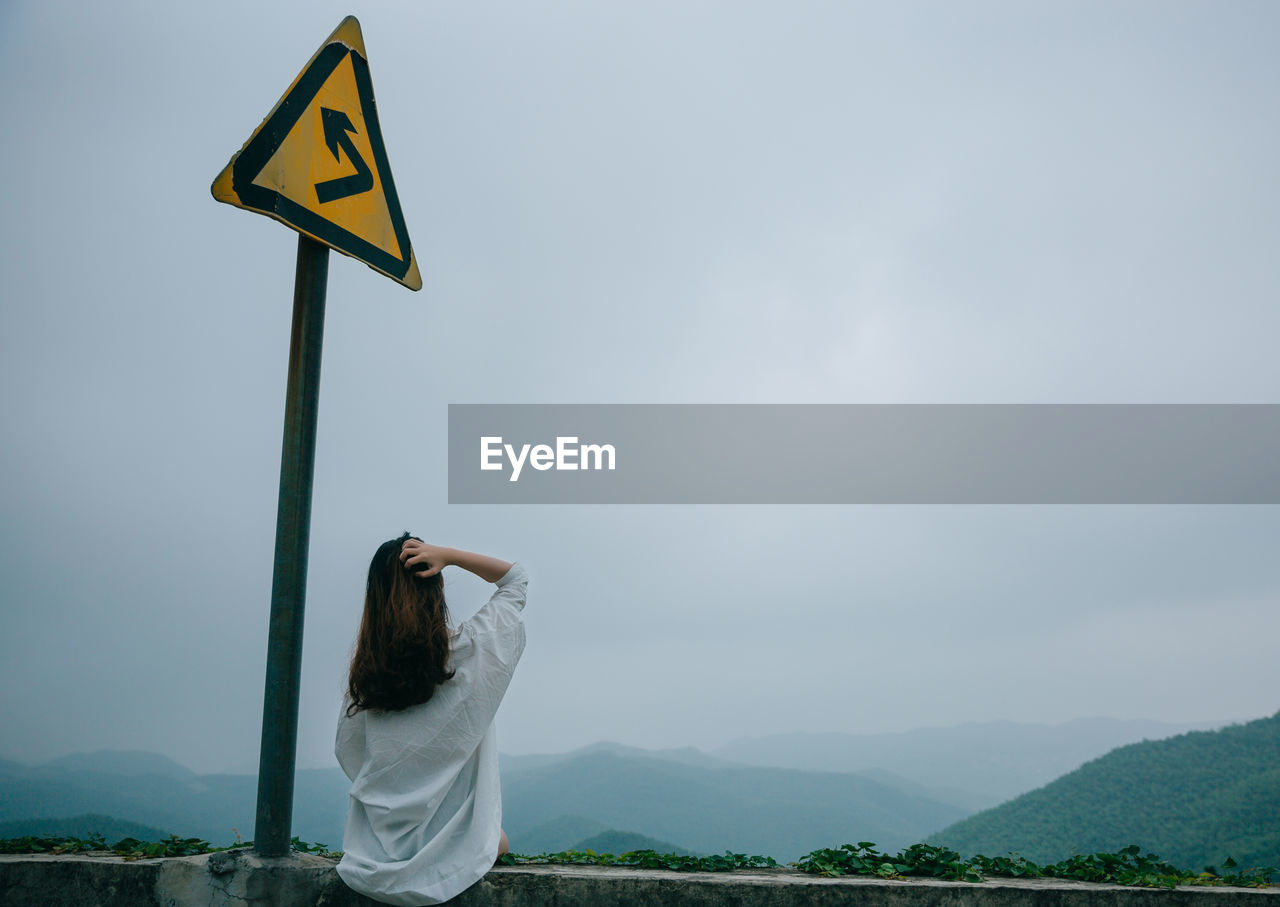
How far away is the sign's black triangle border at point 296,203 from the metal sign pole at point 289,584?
13 cm

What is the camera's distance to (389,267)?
2.59 metres

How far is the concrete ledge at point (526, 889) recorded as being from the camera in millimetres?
2330

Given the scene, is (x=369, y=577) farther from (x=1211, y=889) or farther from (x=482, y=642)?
(x=1211, y=889)

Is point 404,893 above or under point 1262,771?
above

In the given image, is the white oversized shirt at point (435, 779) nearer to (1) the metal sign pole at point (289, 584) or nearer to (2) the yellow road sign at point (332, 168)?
(1) the metal sign pole at point (289, 584)

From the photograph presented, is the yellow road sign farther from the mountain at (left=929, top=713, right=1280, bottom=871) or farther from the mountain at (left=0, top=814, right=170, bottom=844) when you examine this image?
the mountain at (left=929, top=713, right=1280, bottom=871)

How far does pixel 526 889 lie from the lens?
2.37 metres

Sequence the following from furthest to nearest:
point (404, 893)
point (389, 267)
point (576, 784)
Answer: point (576, 784)
point (389, 267)
point (404, 893)

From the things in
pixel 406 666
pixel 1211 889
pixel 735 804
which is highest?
pixel 406 666

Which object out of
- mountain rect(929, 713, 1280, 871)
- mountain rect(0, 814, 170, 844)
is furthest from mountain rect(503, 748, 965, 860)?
mountain rect(0, 814, 170, 844)

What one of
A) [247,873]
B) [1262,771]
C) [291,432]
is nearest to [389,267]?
[291,432]

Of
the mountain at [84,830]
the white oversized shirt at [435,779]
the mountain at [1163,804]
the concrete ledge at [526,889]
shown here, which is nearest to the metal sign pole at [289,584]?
the concrete ledge at [526,889]

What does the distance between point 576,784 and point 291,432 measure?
2999 centimetres

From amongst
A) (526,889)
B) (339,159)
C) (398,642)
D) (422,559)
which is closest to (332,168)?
(339,159)
